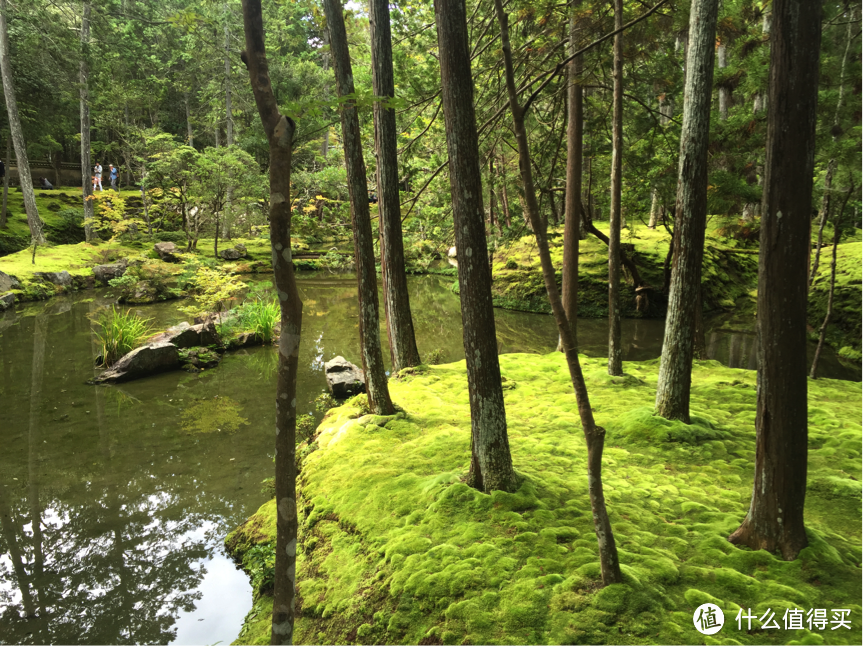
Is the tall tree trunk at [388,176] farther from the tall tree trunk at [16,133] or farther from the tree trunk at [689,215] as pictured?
the tall tree trunk at [16,133]

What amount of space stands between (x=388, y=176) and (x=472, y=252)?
3.38 m

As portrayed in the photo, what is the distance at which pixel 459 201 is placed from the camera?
10.7ft

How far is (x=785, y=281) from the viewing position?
2.59 meters

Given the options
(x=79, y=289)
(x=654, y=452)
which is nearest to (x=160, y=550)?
(x=654, y=452)

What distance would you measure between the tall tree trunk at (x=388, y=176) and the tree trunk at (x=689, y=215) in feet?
11.0

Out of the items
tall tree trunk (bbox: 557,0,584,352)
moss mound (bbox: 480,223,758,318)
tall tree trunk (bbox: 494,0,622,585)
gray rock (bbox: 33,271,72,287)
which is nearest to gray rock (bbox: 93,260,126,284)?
gray rock (bbox: 33,271,72,287)

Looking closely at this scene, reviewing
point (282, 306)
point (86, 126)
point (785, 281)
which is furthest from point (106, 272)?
point (785, 281)

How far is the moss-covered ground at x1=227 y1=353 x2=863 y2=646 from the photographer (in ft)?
8.13

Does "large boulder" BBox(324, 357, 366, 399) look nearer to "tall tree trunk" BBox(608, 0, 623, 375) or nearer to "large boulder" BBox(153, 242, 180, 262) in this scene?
"tall tree trunk" BBox(608, 0, 623, 375)

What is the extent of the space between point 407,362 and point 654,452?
12.7ft

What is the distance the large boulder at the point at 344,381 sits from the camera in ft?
25.4

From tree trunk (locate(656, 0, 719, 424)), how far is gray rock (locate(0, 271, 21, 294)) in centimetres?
1786

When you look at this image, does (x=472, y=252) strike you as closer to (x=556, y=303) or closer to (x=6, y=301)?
(x=556, y=303)

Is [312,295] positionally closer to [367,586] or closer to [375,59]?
[375,59]
